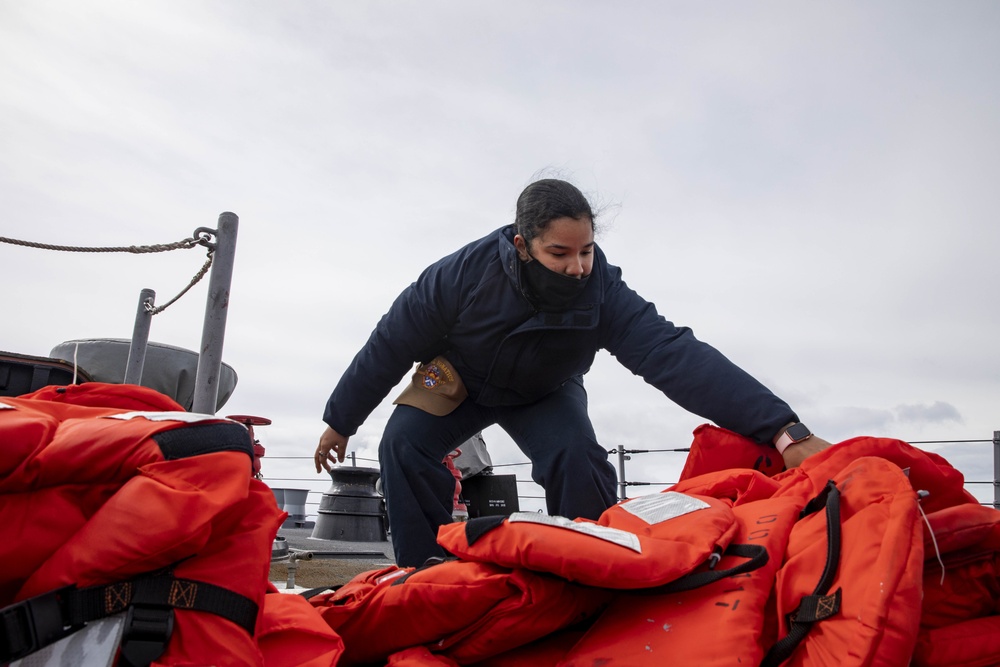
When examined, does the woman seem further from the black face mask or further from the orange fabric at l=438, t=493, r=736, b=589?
the orange fabric at l=438, t=493, r=736, b=589

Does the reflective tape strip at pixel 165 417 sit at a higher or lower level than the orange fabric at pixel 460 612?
higher

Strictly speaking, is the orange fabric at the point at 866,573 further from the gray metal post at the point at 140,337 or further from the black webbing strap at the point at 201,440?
the gray metal post at the point at 140,337

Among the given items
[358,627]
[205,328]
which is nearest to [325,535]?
[205,328]

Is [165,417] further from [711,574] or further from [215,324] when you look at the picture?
[215,324]

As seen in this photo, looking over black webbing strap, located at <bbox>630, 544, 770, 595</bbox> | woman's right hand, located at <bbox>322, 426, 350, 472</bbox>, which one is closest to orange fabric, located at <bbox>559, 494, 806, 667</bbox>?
black webbing strap, located at <bbox>630, 544, 770, 595</bbox>

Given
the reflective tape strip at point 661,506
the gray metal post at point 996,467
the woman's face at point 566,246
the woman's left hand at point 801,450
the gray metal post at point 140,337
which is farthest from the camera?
the gray metal post at point 996,467

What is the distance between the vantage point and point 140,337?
3.54 meters

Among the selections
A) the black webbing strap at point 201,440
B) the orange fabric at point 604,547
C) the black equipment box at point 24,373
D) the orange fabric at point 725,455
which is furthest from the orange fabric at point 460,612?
the black equipment box at point 24,373

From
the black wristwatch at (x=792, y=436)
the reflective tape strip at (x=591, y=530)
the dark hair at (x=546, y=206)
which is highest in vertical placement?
the dark hair at (x=546, y=206)

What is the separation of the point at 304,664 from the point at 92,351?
3.47 meters

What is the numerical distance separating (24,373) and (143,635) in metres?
1.39

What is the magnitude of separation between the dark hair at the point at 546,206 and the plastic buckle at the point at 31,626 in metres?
1.73

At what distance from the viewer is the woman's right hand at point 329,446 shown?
271 cm

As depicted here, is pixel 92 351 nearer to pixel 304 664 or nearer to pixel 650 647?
pixel 304 664
